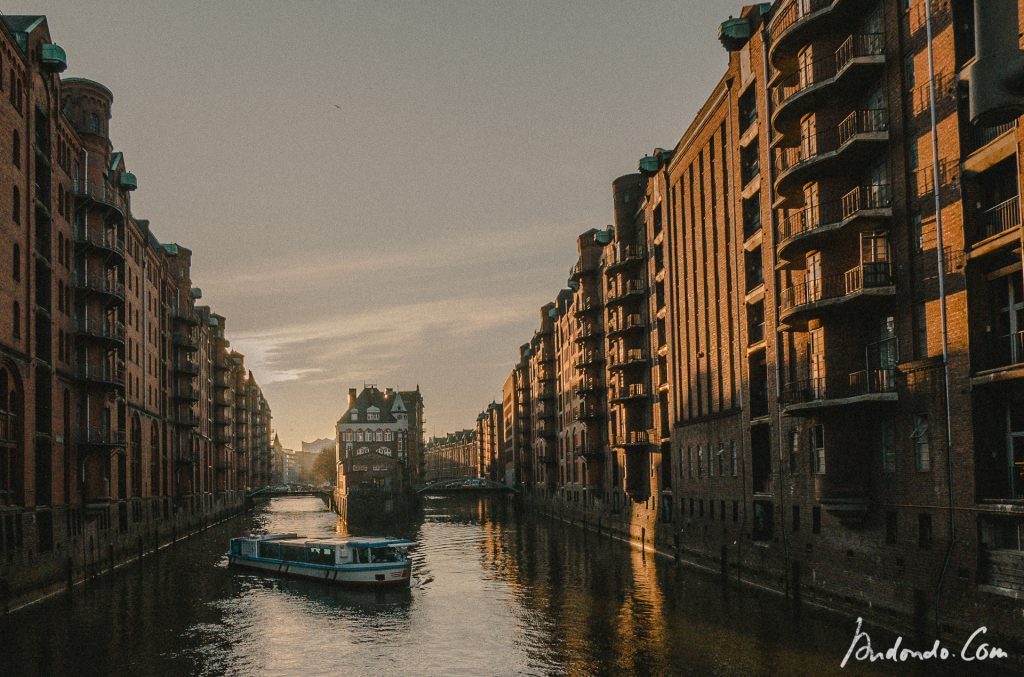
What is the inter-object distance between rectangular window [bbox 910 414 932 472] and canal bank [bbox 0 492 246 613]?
117 feet

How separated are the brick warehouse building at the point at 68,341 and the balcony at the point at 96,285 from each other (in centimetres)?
9

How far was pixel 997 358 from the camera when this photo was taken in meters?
27.8

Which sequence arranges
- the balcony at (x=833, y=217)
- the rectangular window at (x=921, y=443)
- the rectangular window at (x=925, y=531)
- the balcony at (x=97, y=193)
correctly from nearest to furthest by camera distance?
the rectangular window at (x=925, y=531), the rectangular window at (x=921, y=443), the balcony at (x=833, y=217), the balcony at (x=97, y=193)

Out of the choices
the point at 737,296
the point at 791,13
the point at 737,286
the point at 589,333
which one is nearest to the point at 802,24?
the point at 791,13

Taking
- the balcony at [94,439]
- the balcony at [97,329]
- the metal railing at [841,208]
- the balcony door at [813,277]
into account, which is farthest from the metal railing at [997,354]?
the balcony at [97,329]

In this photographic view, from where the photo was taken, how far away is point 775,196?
137 ft

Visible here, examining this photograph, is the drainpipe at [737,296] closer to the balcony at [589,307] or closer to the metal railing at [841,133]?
the metal railing at [841,133]

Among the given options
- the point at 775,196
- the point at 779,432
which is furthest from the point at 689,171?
the point at 779,432

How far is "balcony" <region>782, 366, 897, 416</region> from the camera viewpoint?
3306 cm

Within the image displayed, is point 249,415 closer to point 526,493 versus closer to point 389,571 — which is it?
point 526,493

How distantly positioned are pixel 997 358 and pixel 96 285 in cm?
4810

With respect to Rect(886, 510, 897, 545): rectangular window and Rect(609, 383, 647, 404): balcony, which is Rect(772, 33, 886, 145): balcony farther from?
Rect(609, 383, 647, 404): balcony

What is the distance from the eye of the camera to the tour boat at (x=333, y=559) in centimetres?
5225

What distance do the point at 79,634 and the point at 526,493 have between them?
112 metres
